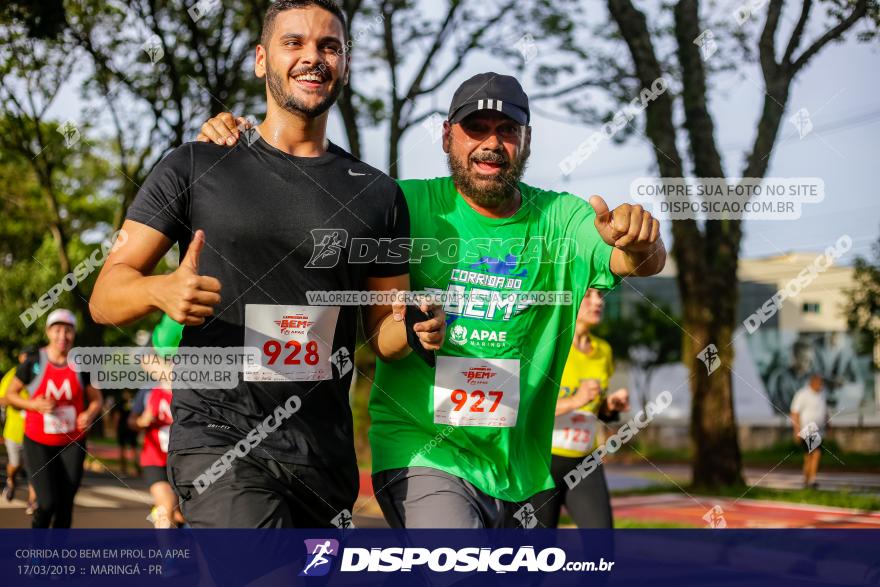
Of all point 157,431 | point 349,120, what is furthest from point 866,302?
point 157,431

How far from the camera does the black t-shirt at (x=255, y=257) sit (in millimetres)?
2871

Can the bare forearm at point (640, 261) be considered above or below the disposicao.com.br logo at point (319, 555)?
above

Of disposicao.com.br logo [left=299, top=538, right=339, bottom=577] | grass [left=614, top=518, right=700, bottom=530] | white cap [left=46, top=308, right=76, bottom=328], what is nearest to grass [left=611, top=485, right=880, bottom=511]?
grass [left=614, top=518, right=700, bottom=530]

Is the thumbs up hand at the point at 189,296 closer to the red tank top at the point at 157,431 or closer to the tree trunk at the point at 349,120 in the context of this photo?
the red tank top at the point at 157,431

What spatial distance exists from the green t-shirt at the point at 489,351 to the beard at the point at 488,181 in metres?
0.06

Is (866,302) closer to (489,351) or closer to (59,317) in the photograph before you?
(59,317)

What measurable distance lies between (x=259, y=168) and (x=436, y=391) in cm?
102

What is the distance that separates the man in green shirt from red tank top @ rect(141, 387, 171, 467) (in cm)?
377

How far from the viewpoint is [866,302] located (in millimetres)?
18406

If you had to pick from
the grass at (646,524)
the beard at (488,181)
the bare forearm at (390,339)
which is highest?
the beard at (488,181)

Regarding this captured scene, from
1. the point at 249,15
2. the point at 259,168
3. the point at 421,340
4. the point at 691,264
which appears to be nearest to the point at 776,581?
the point at 421,340

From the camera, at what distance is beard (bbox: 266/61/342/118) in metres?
3.10

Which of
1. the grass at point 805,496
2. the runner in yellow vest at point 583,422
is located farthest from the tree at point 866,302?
the runner in yellow vest at point 583,422

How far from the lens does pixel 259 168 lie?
3.07 metres
